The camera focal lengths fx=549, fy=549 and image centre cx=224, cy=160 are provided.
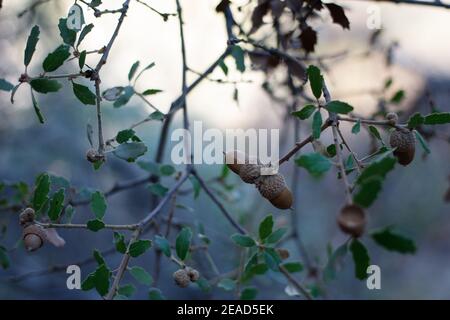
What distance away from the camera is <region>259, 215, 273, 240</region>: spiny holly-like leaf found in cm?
75

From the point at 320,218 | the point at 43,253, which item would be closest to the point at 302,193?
the point at 320,218

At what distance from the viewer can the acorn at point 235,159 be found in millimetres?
624

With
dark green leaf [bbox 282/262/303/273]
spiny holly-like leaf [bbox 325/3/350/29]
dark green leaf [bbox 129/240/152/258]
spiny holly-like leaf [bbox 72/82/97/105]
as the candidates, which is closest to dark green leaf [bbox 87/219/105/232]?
dark green leaf [bbox 129/240/152/258]

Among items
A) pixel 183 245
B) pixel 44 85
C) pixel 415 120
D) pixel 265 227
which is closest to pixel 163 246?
pixel 183 245

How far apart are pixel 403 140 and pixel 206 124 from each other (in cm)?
152

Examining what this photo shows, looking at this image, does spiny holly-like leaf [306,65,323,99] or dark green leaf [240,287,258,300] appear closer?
spiny holly-like leaf [306,65,323,99]

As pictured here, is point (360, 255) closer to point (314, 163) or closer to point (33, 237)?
point (314, 163)

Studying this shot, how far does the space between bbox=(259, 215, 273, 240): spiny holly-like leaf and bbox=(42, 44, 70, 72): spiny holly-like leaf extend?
336mm

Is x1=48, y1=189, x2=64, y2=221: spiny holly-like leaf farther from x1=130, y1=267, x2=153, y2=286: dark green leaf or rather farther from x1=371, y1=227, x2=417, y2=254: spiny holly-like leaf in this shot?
x1=371, y1=227, x2=417, y2=254: spiny holly-like leaf

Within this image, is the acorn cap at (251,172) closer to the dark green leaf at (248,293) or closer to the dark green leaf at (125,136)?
the dark green leaf at (125,136)

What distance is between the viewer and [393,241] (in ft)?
1.49

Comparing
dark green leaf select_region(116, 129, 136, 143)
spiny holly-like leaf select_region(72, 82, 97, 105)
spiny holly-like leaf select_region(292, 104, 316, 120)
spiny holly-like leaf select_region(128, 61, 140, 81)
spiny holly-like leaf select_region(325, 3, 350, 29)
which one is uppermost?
spiny holly-like leaf select_region(325, 3, 350, 29)
